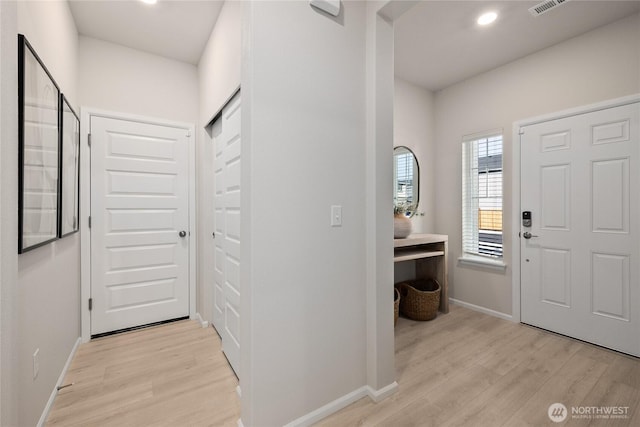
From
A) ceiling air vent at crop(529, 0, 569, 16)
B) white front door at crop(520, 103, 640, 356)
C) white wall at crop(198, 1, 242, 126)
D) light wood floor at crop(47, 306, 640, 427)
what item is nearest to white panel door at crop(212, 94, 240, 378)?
white wall at crop(198, 1, 242, 126)

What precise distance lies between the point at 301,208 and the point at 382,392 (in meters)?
1.26

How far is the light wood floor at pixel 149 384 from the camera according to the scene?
5.24 ft

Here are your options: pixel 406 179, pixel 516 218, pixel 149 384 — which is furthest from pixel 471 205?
pixel 149 384

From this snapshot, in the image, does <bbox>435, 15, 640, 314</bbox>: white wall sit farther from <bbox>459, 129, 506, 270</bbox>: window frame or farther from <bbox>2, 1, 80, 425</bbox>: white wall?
<bbox>2, 1, 80, 425</bbox>: white wall

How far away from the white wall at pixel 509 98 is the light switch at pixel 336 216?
2.35m

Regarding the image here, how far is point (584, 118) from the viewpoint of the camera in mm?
2445

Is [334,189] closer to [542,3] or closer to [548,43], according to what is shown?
[542,3]

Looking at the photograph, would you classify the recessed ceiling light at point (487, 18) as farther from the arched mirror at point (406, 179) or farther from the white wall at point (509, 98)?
the arched mirror at point (406, 179)

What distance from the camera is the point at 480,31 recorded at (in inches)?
95.9

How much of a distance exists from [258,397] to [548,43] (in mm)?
3690

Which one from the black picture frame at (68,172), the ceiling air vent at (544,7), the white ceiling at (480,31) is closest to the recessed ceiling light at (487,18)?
the white ceiling at (480,31)

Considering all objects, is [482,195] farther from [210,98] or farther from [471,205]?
[210,98]

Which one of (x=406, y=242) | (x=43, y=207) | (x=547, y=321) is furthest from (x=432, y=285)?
(x=43, y=207)

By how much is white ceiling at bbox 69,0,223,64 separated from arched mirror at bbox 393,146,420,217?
91.1 inches
